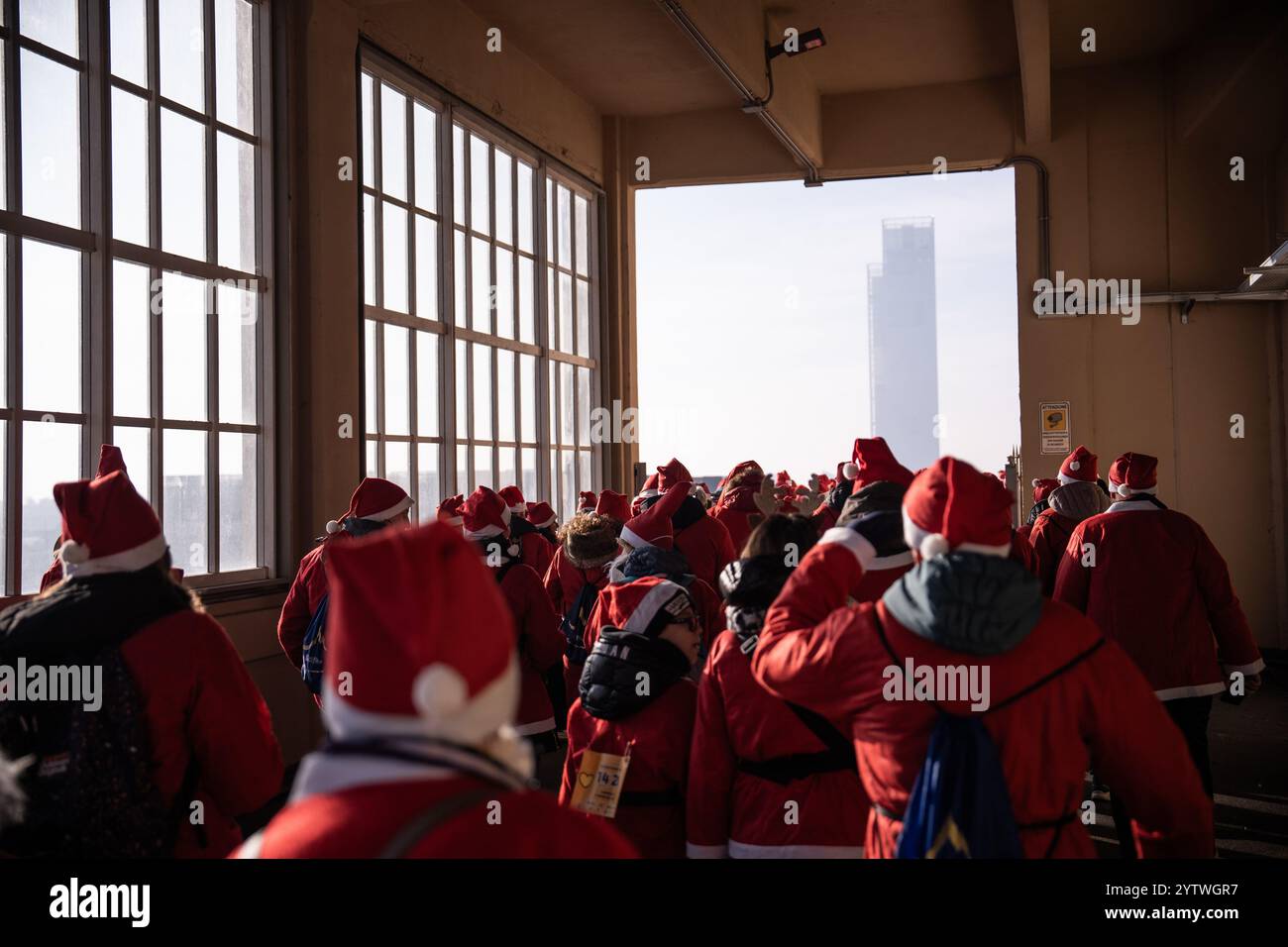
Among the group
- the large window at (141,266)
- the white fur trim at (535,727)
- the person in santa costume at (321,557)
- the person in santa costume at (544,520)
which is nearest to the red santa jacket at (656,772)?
the person in santa costume at (321,557)

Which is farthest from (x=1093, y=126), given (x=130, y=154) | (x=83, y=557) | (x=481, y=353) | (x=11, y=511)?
(x=83, y=557)

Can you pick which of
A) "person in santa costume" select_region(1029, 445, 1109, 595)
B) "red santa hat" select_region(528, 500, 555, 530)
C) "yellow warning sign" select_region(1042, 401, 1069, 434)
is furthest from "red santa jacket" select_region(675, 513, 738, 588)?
"yellow warning sign" select_region(1042, 401, 1069, 434)

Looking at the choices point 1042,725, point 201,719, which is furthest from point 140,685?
point 1042,725

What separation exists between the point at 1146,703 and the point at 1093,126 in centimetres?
1101

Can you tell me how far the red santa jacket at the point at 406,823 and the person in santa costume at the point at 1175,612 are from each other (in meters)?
3.81

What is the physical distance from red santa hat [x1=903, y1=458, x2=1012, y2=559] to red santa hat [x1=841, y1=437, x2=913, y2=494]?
977mm

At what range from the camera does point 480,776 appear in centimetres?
106

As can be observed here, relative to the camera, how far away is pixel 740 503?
22.7 feet

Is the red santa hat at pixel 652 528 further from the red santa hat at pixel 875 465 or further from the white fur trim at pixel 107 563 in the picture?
the white fur trim at pixel 107 563

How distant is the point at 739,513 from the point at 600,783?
4.25 metres

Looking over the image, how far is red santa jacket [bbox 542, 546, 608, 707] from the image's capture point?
16.2 feet

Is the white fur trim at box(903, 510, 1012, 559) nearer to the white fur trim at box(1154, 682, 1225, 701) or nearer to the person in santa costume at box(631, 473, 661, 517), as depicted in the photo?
the white fur trim at box(1154, 682, 1225, 701)
